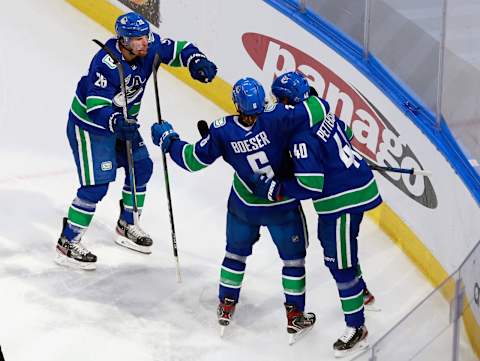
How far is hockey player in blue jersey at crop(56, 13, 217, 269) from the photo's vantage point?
5148 mm

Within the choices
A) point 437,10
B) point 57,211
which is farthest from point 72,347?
point 437,10

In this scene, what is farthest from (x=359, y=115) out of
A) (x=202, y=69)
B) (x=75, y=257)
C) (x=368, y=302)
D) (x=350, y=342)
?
(x=75, y=257)

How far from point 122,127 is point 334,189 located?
39.2 inches

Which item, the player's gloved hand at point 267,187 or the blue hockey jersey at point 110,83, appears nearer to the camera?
the player's gloved hand at point 267,187

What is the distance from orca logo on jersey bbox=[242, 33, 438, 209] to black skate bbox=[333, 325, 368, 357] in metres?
0.75

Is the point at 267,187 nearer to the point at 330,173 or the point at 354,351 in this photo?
the point at 330,173

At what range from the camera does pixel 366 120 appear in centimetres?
577

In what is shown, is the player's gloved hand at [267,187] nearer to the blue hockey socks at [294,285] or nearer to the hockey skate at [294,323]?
the blue hockey socks at [294,285]

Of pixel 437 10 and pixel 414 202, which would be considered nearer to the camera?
pixel 437 10

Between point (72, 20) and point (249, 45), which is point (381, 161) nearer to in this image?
point (249, 45)

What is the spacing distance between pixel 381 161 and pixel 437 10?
0.90 metres

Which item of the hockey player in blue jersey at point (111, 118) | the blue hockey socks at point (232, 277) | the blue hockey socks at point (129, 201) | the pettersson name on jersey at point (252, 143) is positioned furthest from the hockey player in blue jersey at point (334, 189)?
the blue hockey socks at point (129, 201)

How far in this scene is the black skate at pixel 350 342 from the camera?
15.8ft

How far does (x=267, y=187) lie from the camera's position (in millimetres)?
4598
